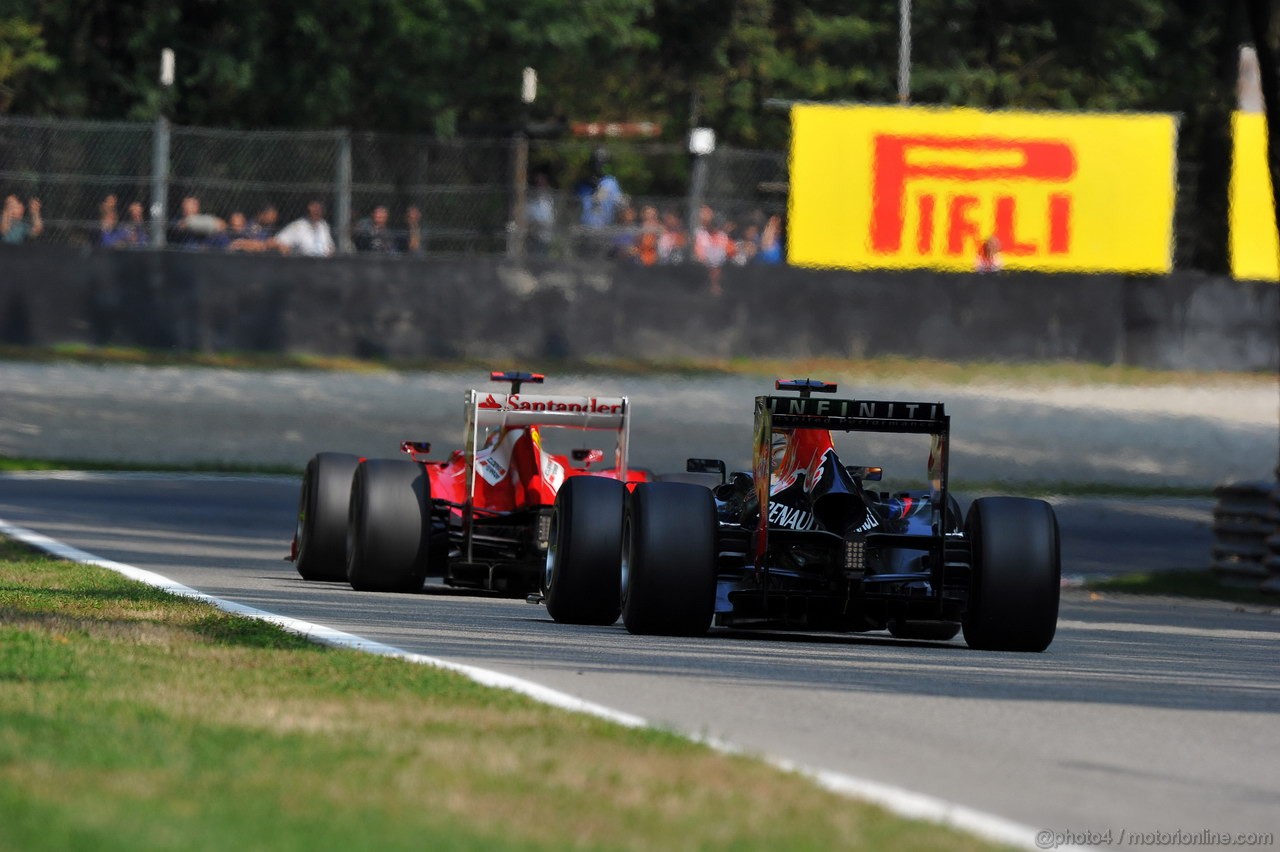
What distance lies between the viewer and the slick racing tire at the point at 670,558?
11055mm

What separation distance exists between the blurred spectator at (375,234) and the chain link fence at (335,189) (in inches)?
0.9

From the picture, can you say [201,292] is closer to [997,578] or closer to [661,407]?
[661,407]

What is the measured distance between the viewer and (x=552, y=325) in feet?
97.8

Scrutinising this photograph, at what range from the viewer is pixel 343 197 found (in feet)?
94.9

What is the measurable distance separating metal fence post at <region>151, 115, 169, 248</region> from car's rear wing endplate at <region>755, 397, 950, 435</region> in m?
17.6

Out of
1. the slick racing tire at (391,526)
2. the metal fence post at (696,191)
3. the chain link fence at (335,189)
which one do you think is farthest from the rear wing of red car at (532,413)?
the metal fence post at (696,191)

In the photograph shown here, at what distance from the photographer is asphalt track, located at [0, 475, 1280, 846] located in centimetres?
707

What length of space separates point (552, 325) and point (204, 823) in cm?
2409

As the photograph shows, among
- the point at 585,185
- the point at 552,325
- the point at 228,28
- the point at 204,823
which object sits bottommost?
the point at 204,823

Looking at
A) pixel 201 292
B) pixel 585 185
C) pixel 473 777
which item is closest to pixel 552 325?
pixel 201 292

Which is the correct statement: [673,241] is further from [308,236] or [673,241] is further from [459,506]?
[459,506]

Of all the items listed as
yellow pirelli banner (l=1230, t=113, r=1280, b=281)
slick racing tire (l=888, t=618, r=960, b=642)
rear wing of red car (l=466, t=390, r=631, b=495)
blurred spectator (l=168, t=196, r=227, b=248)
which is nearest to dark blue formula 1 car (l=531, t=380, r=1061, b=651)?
slick racing tire (l=888, t=618, r=960, b=642)

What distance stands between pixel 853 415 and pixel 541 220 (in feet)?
Answer: 63.3

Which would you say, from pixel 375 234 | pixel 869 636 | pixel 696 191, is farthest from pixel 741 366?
pixel 869 636
